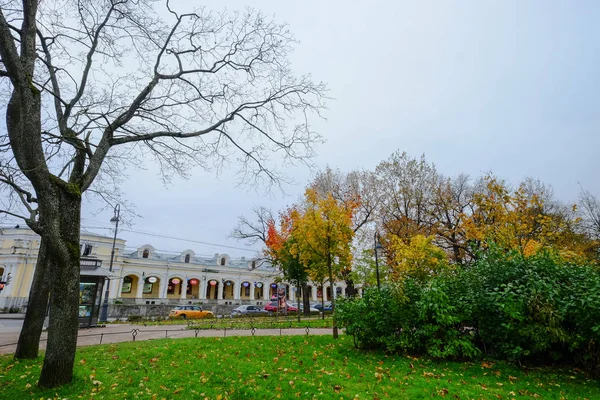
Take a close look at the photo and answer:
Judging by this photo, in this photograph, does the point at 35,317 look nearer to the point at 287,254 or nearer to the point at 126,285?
the point at 287,254

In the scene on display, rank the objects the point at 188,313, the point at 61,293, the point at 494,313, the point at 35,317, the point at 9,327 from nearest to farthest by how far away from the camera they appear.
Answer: the point at 61,293
the point at 494,313
the point at 35,317
the point at 9,327
the point at 188,313

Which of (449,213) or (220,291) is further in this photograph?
(220,291)

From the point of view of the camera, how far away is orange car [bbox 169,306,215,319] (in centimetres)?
2917

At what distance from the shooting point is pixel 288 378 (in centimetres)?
647

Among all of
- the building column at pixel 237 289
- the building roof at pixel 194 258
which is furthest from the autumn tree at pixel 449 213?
the building column at pixel 237 289

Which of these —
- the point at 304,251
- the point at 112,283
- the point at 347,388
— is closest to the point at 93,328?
the point at 304,251

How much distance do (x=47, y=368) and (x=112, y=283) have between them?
41034 millimetres

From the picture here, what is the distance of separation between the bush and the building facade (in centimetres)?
2340

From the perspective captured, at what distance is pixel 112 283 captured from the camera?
41250 mm

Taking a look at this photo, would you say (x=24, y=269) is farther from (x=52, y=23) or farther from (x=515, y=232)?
(x=515, y=232)

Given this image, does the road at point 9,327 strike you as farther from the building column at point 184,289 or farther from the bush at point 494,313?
the building column at point 184,289

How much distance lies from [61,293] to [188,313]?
25.8 metres

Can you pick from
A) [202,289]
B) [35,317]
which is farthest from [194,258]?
[35,317]

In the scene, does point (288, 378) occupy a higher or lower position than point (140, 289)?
lower
